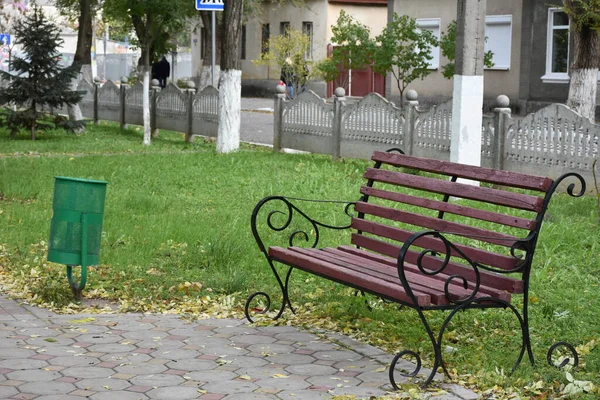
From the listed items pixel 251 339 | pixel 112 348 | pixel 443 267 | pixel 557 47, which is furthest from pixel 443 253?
pixel 557 47

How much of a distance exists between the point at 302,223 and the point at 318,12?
110 ft

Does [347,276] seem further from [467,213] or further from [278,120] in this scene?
[278,120]

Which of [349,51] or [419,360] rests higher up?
[349,51]

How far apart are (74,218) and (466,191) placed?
266cm

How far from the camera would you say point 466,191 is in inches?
254

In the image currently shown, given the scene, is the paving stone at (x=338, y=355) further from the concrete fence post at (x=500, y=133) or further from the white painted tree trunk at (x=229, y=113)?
the white painted tree trunk at (x=229, y=113)

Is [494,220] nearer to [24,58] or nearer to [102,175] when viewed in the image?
[102,175]

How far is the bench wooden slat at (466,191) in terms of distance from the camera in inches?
236

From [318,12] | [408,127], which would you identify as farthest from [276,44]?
[408,127]

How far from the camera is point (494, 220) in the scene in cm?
623

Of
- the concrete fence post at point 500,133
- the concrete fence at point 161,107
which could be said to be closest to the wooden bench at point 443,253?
the concrete fence post at point 500,133

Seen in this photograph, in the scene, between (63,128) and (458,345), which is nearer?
(458,345)

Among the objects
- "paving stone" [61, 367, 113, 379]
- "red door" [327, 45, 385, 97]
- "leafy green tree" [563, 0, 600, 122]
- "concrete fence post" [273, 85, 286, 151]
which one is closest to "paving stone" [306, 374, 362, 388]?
"paving stone" [61, 367, 113, 379]

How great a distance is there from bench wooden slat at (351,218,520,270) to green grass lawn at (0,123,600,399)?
538 mm
